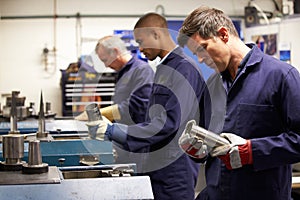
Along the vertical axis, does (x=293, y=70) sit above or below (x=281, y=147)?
above

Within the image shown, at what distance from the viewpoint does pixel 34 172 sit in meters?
1.01

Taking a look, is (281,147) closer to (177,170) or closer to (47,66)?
(177,170)

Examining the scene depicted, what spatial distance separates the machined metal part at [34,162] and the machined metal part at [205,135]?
44 centimetres

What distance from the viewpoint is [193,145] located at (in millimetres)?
1335

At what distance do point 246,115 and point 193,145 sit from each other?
0.18m

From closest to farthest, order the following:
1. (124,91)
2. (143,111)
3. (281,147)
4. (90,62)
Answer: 1. (281,147)
2. (143,111)
3. (124,91)
4. (90,62)

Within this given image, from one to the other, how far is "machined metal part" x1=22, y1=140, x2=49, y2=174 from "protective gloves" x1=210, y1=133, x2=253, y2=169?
0.52m

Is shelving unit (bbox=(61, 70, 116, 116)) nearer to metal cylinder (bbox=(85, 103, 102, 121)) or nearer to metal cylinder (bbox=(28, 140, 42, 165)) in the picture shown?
metal cylinder (bbox=(85, 103, 102, 121))

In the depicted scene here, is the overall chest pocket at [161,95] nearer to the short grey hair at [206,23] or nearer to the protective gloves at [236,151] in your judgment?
the short grey hair at [206,23]

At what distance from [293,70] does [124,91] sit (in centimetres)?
141

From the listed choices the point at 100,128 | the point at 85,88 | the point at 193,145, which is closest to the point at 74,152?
the point at 100,128

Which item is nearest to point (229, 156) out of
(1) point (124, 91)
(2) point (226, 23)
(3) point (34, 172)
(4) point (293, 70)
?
(4) point (293, 70)

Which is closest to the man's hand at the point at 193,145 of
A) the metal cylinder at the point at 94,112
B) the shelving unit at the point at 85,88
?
the metal cylinder at the point at 94,112

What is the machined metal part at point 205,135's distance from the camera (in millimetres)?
1279
